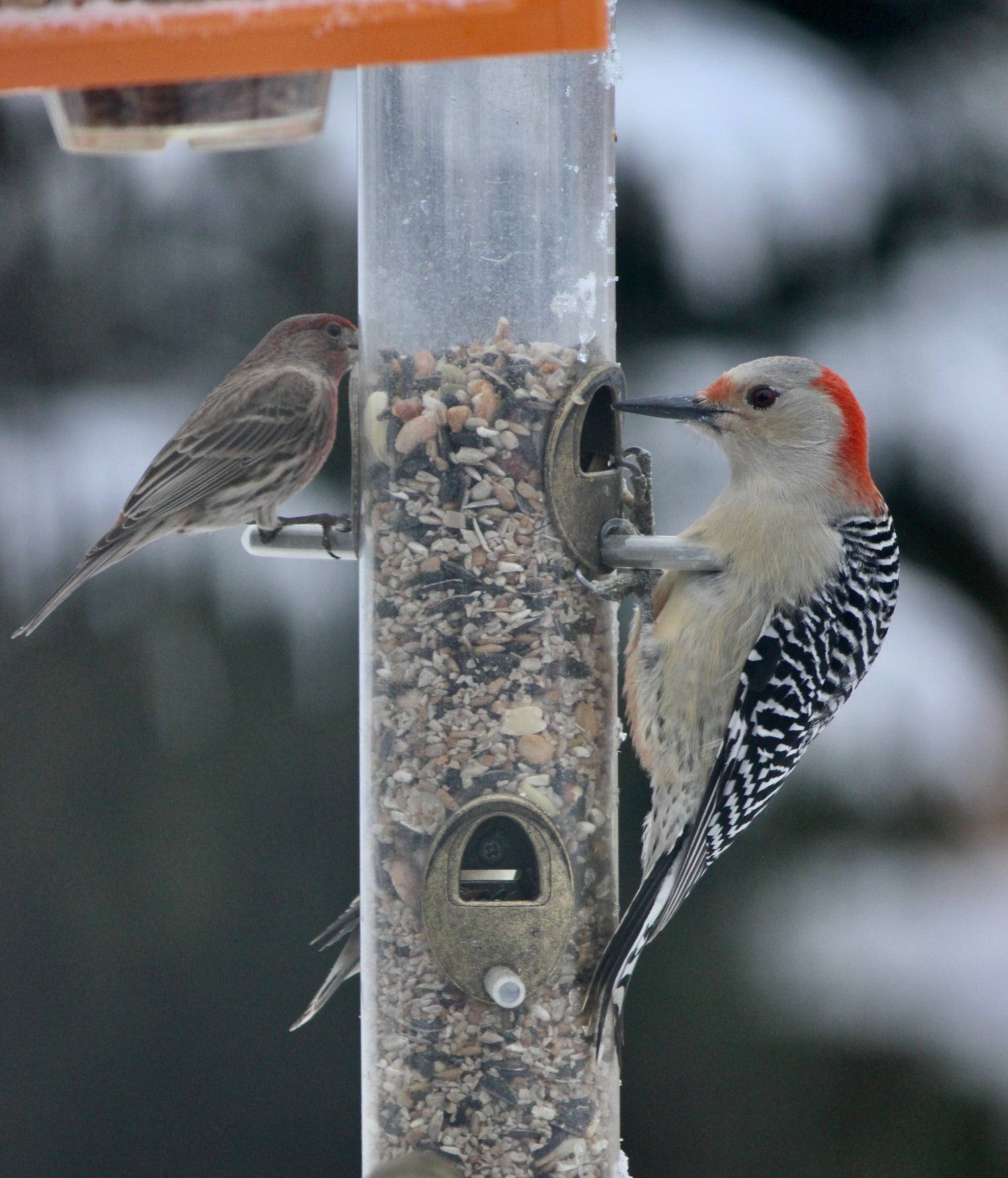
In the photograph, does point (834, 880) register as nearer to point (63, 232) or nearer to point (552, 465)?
point (552, 465)

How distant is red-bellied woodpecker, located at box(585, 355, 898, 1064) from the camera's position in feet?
11.2

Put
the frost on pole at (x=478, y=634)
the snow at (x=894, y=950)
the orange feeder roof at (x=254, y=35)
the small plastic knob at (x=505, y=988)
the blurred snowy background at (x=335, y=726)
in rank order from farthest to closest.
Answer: the snow at (x=894, y=950) → the blurred snowy background at (x=335, y=726) → the frost on pole at (x=478, y=634) → the small plastic knob at (x=505, y=988) → the orange feeder roof at (x=254, y=35)

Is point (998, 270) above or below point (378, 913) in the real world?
above

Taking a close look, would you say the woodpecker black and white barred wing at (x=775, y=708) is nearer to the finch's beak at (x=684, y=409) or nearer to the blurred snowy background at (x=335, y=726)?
the finch's beak at (x=684, y=409)

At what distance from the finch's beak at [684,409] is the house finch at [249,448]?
2.57 feet

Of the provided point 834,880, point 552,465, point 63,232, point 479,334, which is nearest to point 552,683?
point 552,465

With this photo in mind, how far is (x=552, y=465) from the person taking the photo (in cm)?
314

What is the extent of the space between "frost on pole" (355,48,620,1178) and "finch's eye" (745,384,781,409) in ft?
1.95

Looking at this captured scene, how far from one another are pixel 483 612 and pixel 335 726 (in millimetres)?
2003

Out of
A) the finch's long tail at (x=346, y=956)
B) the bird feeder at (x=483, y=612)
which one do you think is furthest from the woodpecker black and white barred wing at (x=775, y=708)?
the finch's long tail at (x=346, y=956)

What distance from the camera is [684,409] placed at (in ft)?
11.7

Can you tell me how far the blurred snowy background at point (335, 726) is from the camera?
488 centimetres

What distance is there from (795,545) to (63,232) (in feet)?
9.20

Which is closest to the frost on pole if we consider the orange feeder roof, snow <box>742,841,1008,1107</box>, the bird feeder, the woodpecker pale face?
the bird feeder
